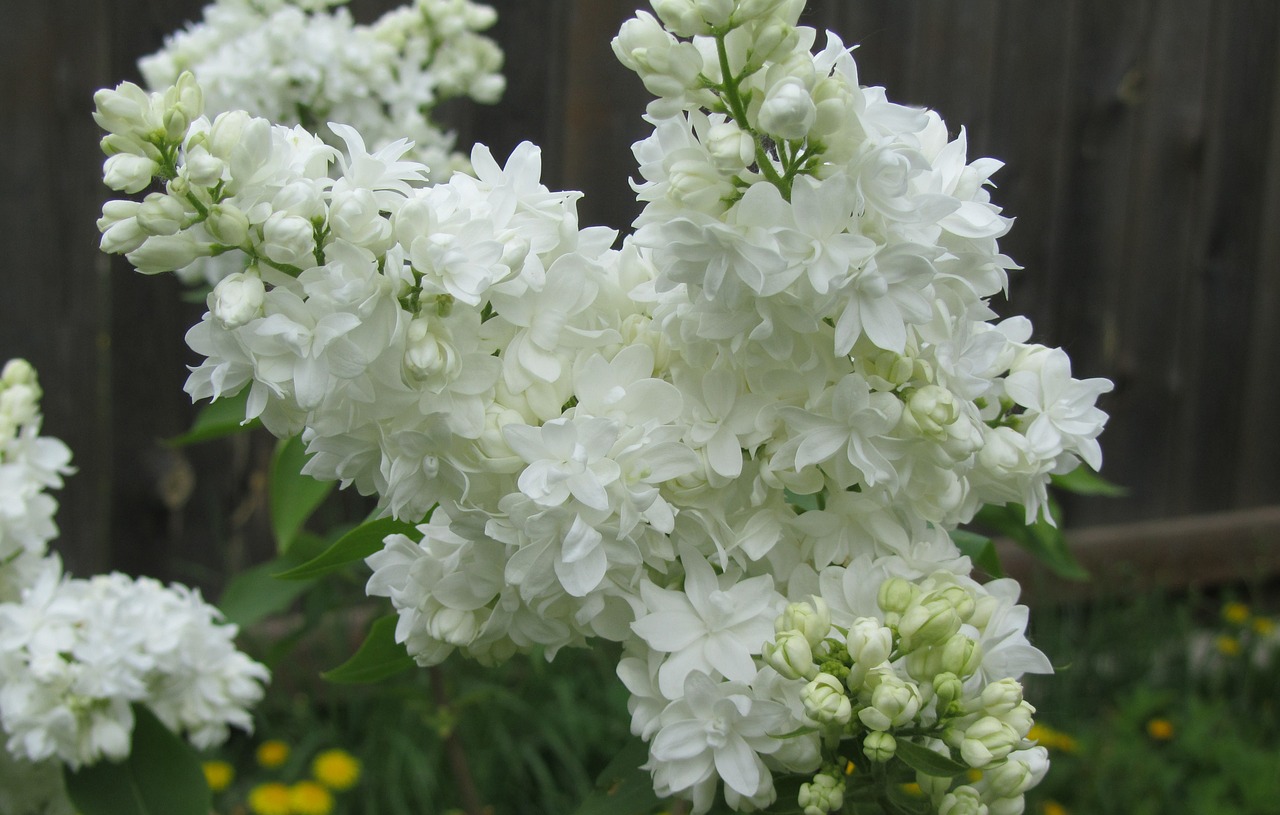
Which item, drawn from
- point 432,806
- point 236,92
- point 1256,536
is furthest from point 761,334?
point 1256,536

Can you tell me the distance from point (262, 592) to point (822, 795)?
1.02 meters

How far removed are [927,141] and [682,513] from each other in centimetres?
29

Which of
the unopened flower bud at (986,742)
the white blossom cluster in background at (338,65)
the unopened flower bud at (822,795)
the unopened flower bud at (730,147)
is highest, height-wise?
the white blossom cluster in background at (338,65)

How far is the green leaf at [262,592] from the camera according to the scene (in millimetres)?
1453

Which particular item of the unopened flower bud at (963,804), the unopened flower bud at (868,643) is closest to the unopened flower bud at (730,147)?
the unopened flower bud at (868,643)

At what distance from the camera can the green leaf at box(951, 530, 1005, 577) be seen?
1.02 m

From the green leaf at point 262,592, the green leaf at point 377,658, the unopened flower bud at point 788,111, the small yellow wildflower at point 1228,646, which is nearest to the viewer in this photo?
the unopened flower bud at point 788,111

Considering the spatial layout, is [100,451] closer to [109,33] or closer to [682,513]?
[109,33]

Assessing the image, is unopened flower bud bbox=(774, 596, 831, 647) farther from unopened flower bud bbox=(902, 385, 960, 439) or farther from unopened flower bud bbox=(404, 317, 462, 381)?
unopened flower bud bbox=(404, 317, 462, 381)

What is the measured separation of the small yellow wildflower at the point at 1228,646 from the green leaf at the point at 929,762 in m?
2.28

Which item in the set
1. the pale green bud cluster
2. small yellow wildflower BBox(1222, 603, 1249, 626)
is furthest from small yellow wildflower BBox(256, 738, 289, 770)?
small yellow wildflower BBox(1222, 603, 1249, 626)

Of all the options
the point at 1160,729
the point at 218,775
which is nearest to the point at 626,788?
the point at 218,775

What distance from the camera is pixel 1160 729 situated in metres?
2.35

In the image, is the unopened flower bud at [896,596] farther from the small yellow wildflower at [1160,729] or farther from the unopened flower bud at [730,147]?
the small yellow wildflower at [1160,729]
